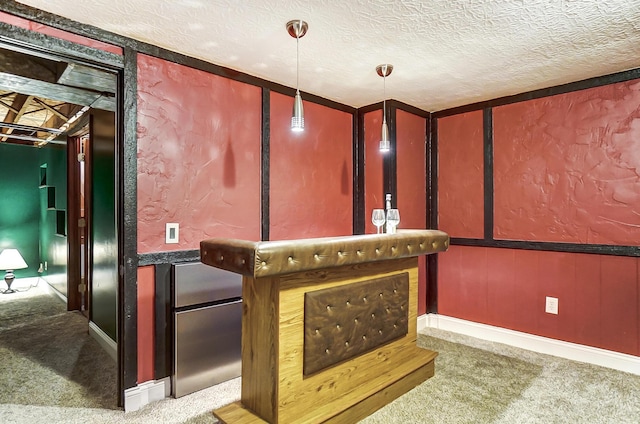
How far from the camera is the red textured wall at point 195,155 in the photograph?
2.46 metres

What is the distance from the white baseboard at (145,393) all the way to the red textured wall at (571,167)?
3068mm

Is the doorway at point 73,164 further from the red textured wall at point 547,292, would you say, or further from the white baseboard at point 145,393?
the red textured wall at point 547,292

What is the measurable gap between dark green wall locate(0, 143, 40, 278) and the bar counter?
5654 mm

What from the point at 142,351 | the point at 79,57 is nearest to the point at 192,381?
the point at 142,351

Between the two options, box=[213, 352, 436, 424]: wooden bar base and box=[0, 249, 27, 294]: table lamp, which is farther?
box=[0, 249, 27, 294]: table lamp

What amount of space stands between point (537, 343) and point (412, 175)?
189 cm

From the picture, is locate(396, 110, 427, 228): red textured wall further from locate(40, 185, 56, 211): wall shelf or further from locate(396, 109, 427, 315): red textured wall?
locate(40, 185, 56, 211): wall shelf

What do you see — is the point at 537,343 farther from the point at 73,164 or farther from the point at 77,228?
the point at 73,164

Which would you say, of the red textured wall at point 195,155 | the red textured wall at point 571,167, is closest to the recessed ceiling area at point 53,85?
the red textured wall at point 195,155

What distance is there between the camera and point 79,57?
7.19 feet

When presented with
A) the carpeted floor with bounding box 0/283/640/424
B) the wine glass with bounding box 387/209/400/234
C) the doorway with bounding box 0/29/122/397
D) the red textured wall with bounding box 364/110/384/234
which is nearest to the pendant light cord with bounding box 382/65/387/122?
the red textured wall with bounding box 364/110/384/234

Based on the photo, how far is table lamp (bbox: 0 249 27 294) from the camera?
538 cm

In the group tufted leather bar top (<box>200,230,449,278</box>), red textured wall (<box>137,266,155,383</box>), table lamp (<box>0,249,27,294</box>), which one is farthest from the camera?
table lamp (<box>0,249,27,294</box>)

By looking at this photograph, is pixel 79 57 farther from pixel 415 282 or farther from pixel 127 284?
pixel 415 282
